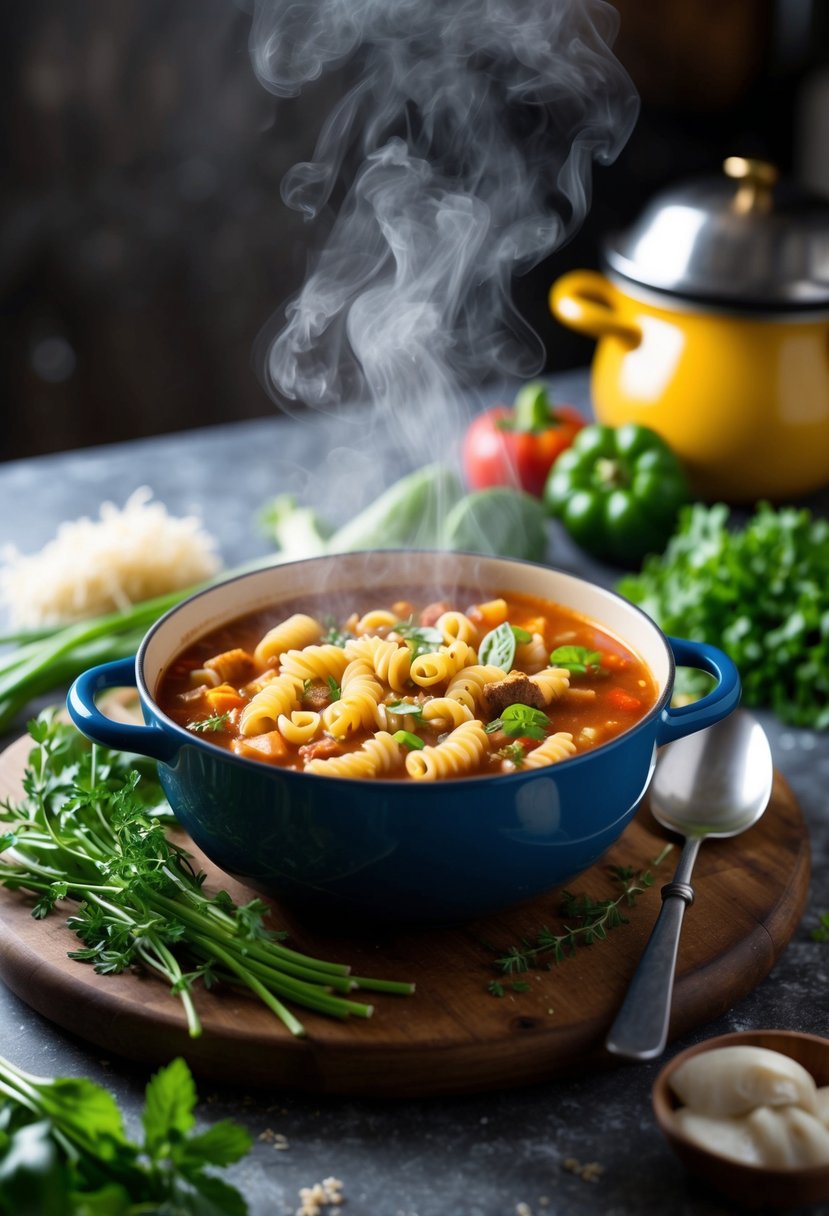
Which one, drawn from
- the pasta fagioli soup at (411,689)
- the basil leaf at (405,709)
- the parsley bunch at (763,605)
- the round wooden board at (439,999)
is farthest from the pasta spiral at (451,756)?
the parsley bunch at (763,605)

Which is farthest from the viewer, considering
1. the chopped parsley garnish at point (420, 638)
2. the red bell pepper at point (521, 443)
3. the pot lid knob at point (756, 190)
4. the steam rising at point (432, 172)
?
the red bell pepper at point (521, 443)

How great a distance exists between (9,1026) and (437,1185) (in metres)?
0.82

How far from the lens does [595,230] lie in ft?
25.0

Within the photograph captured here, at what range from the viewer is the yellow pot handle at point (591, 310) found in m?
4.28

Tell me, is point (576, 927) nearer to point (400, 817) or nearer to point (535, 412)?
point (400, 817)

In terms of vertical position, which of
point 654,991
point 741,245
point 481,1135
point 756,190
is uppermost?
point 756,190

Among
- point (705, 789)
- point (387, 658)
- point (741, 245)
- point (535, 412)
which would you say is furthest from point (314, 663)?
point (535, 412)

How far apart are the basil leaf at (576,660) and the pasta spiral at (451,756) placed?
13.5 inches

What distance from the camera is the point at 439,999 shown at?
2188 millimetres

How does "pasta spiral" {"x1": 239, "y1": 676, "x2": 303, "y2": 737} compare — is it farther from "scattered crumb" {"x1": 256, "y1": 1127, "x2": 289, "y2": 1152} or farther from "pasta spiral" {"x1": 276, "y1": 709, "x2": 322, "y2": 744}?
"scattered crumb" {"x1": 256, "y1": 1127, "x2": 289, "y2": 1152}

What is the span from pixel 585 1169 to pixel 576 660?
0.99 m

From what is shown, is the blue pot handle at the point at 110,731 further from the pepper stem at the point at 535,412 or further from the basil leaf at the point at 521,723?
the pepper stem at the point at 535,412

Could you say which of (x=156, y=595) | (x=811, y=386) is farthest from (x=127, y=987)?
(x=811, y=386)

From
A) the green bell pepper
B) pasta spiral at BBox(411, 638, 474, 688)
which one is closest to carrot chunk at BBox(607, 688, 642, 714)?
pasta spiral at BBox(411, 638, 474, 688)
